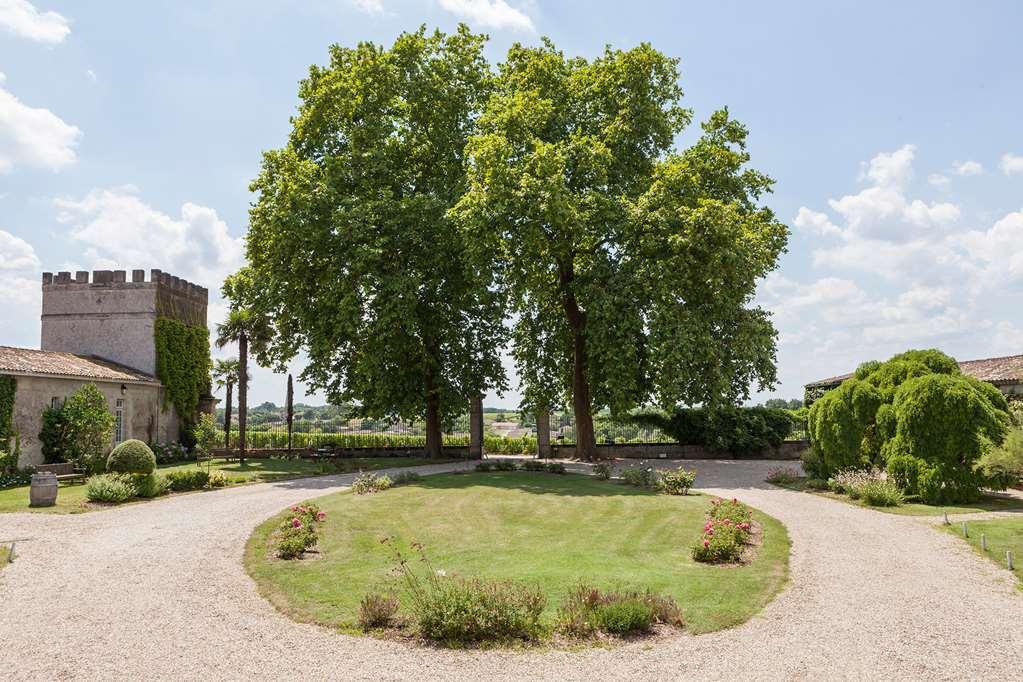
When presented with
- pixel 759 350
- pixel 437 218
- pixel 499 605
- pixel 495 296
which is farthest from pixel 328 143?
pixel 499 605

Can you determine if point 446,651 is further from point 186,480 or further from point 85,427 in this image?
point 85,427

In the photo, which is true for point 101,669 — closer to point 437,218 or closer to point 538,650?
point 538,650

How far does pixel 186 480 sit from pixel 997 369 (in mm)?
36571

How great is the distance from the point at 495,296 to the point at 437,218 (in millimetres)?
4827

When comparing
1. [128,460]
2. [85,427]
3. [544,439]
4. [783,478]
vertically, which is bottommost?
[783,478]

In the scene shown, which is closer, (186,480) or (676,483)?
(676,483)

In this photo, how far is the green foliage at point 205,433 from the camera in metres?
42.6

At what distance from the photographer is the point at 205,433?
43219 millimetres

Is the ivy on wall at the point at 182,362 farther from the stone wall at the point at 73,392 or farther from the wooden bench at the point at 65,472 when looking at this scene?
the wooden bench at the point at 65,472

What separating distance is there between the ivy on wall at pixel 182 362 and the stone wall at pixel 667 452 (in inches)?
902

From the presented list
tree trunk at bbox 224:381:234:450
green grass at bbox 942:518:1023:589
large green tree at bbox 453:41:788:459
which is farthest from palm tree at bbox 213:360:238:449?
green grass at bbox 942:518:1023:589

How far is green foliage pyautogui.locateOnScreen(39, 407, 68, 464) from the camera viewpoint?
104 ft

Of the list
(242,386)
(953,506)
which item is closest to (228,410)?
(242,386)

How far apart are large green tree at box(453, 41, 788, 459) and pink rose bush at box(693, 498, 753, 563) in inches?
488
